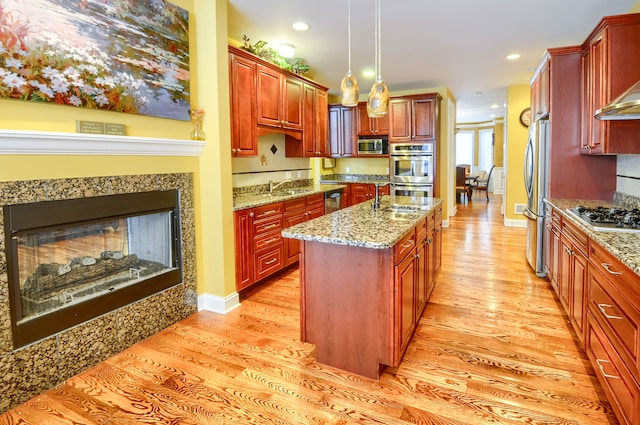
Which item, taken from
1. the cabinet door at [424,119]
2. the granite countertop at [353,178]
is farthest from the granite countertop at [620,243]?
the granite countertop at [353,178]

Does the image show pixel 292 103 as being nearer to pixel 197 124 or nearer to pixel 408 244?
pixel 197 124

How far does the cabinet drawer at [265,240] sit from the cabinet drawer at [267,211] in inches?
7.8

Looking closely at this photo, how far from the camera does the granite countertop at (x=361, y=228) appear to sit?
2.07 meters

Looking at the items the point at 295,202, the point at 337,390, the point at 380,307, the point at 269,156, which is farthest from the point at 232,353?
the point at 269,156

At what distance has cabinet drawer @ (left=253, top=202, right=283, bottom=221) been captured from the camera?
374cm

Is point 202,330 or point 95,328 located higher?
point 95,328

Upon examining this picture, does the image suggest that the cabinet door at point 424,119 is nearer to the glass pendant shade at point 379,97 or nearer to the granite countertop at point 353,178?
the granite countertop at point 353,178

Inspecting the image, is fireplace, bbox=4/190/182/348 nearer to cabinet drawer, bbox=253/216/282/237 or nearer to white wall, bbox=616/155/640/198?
cabinet drawer, bbox=253/216/282/237

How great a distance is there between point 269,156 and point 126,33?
253 centimetres

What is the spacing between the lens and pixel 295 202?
4.42 metres

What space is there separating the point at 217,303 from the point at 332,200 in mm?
2584

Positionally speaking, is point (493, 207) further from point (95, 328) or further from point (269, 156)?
point (95, 328)

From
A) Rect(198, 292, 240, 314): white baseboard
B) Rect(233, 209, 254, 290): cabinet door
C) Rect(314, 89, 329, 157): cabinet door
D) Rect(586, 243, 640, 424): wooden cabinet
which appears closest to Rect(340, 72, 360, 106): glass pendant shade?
Rect(233, 209, 254, 290): cabinet door

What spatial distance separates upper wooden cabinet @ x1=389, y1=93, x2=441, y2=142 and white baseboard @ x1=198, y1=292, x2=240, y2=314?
14.1 ft
